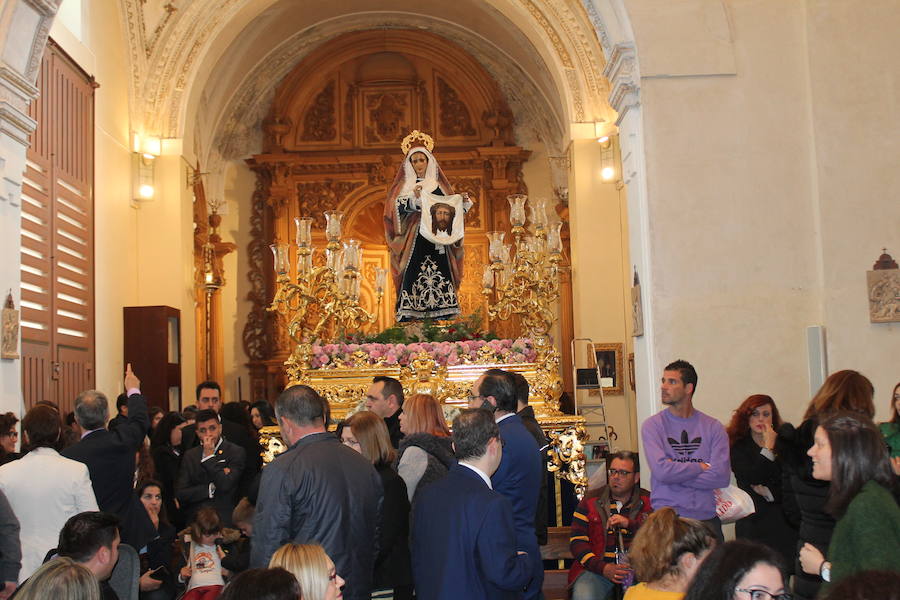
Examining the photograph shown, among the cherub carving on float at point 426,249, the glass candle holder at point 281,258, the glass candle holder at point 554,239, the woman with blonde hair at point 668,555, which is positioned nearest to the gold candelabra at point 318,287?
the glass candle holder at point 281,258

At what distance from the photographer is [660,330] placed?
7.37m

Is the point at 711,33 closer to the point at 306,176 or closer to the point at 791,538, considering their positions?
the point at 791,538

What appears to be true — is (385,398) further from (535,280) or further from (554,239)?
(554,239)

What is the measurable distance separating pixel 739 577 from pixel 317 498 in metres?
2.11

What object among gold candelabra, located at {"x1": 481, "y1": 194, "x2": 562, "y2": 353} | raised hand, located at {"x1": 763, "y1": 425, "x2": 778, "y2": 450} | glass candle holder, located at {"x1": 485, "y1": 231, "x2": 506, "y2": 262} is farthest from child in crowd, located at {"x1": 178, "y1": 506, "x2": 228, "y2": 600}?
glass candle holder, located at {"x1": 485, "y1": 231, "x2": 506, "y2": 262}

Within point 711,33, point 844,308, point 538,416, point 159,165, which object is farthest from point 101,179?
point 844,308

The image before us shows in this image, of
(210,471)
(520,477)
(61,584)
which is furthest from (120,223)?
(61,584)

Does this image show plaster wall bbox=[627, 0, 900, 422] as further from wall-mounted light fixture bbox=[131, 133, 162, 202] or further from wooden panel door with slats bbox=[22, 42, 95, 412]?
wall-mounted light fixture bbox=[131, 133, 162, 202]

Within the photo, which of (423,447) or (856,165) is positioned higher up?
(856,165)

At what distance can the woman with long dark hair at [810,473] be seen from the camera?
422 centimetres

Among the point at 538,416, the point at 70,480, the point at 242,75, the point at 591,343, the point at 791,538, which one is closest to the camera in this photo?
the point at 70,480

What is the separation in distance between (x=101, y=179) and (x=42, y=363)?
3034 millimetres

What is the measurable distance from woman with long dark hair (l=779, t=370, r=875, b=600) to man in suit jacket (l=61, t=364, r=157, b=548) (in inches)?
137

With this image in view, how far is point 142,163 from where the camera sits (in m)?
14.4
